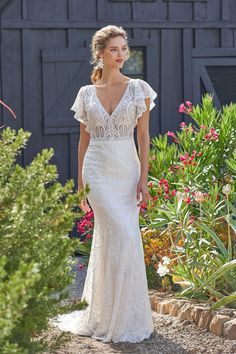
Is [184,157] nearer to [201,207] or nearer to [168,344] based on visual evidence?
[201,207]

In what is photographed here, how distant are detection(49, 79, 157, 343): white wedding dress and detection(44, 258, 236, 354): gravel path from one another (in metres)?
0.08

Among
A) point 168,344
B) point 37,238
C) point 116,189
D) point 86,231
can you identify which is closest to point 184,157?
point 86,231

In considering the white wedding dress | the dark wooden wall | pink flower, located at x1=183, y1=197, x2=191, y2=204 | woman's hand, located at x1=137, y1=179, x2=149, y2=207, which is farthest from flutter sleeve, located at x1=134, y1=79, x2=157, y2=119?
the dark wooden wall

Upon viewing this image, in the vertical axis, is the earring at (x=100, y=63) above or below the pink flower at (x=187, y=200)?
above

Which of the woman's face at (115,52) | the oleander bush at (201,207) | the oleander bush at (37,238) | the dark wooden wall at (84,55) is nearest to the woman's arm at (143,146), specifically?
the woman's face at (115,52)

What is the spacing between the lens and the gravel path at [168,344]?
6648 millimetres

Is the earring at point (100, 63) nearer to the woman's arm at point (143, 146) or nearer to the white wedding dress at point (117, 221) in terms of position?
the white wedding dress at point (117, 221)

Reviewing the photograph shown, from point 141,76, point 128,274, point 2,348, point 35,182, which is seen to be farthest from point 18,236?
point 141,76

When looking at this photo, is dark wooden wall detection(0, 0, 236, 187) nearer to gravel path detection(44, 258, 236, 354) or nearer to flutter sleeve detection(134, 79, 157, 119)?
flutter sleeve detection(134, 79, 157, 119)

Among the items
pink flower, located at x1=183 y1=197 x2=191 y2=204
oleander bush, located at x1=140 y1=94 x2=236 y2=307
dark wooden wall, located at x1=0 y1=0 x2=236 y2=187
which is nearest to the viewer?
oleander bush, located at x1=140 y1=94 x2=236 y2=307

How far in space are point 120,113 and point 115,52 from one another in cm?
39

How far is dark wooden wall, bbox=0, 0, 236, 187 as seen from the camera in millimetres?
10383

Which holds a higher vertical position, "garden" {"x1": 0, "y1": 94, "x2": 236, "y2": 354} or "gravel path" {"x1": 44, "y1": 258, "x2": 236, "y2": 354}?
"garden" {"x1": 0, "y1": 94, "x2": 236, "y2": 354}

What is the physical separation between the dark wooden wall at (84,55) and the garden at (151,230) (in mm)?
1846
